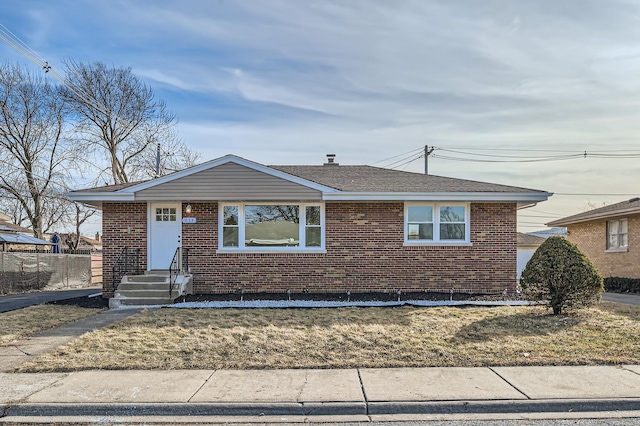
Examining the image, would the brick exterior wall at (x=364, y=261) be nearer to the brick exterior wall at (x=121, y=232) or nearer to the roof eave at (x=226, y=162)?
the brick exterior wall at (x=121, y=232)

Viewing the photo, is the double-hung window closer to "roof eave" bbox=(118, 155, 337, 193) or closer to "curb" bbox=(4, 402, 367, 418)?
"roof eave" bbox=(118, 155, 337, 193)

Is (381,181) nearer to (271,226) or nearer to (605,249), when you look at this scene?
(271,226)

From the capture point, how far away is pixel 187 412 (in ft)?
18.4

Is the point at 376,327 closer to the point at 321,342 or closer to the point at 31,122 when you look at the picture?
the point at 321,342

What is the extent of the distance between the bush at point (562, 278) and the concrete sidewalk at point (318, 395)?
3.54 m

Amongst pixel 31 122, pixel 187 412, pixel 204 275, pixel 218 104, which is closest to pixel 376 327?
pixel 187 412

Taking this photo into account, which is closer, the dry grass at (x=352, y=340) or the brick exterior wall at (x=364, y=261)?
the dry grass at (x=352, y=340)

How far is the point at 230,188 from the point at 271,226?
1.60m

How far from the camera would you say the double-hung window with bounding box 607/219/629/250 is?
20.4m

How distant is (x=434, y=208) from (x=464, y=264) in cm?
177

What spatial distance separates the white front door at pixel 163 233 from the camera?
14.5m

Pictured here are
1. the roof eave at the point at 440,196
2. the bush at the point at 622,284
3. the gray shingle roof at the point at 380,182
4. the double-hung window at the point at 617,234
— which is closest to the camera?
the roof eave at the point at 440,196

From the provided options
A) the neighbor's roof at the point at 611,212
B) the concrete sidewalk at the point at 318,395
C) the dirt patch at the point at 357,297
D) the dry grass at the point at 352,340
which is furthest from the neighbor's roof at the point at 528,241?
the concrete sidewalk at the point at 318,395

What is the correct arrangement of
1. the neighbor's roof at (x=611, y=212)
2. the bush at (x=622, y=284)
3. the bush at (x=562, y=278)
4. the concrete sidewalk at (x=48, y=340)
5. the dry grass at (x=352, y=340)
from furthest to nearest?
the neighbor's roof at (x=611, y=212), the bush at (x=622, y=284), the bush at (x=562, y=278), the concrete sidewalk at (x=48, y=340), the dry grass at (x=352, y=340)
